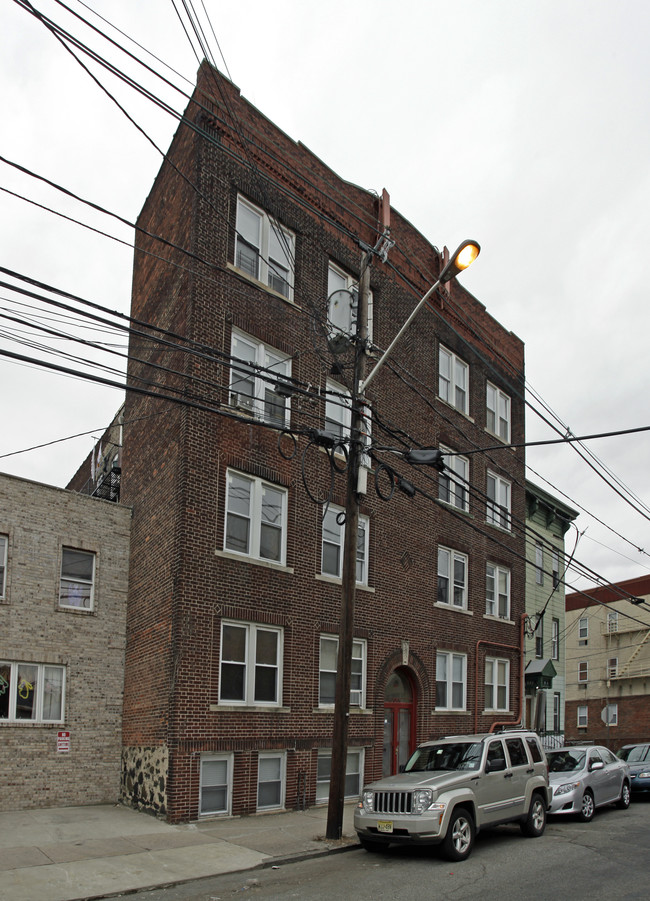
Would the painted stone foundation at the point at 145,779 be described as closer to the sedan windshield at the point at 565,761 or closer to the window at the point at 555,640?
the sedan windshield at the point at 565,761

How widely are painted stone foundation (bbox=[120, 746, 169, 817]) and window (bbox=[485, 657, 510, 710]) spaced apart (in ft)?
39.0

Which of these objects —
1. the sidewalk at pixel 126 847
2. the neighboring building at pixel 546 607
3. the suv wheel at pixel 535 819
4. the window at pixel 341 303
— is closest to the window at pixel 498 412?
the neighboring building at pixel 546 607

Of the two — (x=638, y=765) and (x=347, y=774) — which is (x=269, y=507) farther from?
(x=638, y=765)

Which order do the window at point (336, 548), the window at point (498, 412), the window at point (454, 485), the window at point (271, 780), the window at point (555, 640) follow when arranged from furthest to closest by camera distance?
the window at point (555, 640) → the window at point (498, 412) → the window at point (454, 485) → the window at point (336, 548) → the window at point (271, 780)

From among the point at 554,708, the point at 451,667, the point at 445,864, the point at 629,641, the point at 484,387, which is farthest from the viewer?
the point at 629,641

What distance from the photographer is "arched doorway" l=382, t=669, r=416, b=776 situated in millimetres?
20688

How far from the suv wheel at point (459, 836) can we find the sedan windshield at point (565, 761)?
17.6ft

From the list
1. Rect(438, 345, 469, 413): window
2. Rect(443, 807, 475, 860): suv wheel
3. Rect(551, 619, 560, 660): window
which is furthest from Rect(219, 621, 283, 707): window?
Rect(551, 619, 560, 660): window

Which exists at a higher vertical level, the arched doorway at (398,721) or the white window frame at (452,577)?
the white window frame at (452,577)

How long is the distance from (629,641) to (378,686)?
31673 millimetres

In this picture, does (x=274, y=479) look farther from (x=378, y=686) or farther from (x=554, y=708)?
(x=554, y=708)

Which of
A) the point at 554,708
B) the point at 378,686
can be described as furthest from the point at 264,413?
the point at 554,708

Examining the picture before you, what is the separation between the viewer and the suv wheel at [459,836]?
11516 mm

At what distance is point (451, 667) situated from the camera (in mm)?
22984
